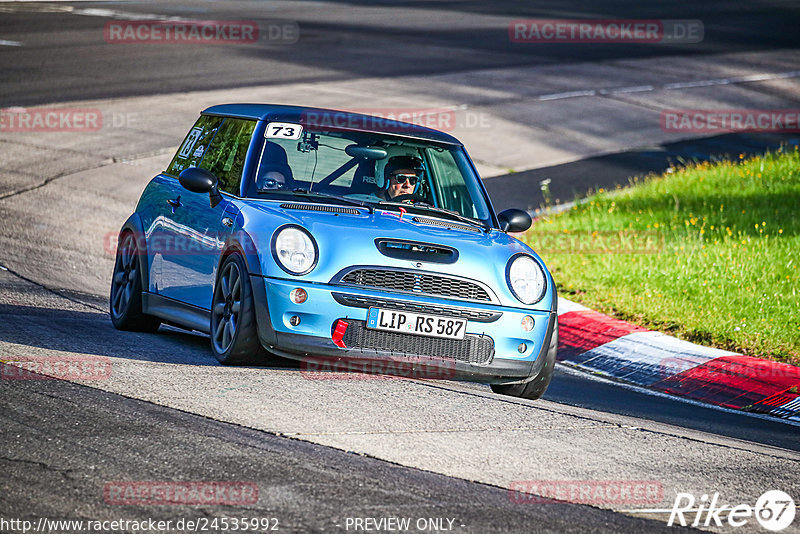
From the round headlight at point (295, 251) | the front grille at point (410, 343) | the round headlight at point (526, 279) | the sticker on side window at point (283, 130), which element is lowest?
the front grille at point (410, 343)

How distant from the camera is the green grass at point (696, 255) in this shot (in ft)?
31.1

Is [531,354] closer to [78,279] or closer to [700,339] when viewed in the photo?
[700,339]

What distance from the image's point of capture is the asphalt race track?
4.64m

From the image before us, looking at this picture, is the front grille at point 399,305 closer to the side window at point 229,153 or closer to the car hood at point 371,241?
the car hood at point 371,241

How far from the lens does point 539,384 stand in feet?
23.0

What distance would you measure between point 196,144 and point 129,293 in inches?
46.2

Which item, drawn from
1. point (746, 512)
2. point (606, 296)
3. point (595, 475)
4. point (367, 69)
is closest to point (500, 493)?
point (595, 475)

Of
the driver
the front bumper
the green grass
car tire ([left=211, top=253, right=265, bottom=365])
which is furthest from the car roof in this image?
the green grass

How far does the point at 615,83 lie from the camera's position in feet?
79.4

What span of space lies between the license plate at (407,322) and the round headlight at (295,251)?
0.44 meters

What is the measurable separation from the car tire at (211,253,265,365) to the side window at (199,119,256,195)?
701 mm

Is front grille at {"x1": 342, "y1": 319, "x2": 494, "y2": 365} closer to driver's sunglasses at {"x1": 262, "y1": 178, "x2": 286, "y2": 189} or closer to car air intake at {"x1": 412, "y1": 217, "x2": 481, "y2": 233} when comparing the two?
car air intake at {"x1": 412, "y1": 217, "x2": 481, "y2": 233}

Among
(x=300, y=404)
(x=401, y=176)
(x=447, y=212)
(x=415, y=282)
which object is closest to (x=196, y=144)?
(x=401, y=176)

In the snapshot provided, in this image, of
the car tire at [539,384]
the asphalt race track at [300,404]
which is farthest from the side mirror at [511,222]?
the asphalt race track at [300,404]
